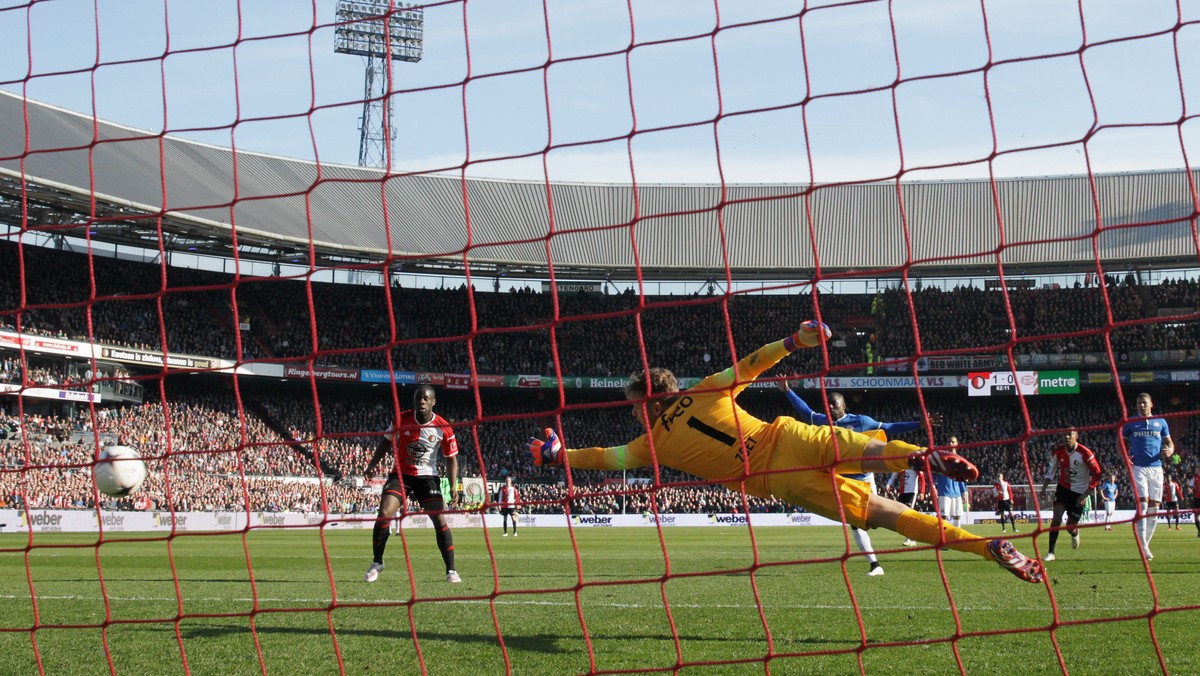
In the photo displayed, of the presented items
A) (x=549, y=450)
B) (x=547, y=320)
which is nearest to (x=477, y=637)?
(x=549, y=450)

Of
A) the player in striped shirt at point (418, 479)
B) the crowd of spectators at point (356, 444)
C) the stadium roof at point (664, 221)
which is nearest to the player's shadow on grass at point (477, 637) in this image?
the player in striped shirt at point (418, 479)

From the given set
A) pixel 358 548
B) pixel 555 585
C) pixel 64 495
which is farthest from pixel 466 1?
pixel 64 495

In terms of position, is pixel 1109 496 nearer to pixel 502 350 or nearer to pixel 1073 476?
pixel 1073 476

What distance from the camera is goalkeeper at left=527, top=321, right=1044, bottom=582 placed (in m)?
5.49

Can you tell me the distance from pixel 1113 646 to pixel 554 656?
296cm

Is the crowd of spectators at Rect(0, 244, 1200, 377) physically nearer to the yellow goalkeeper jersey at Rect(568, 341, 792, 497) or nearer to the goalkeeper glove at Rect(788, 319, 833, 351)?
the yellow goalkeeper jersey at Rect(568, 341, 792, 497)

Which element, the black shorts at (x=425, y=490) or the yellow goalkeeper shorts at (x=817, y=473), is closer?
the yellow goalkeeper shorts at (x=817, y=473)

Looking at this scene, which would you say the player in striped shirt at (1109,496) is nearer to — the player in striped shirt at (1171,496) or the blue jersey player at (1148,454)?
the player in striped shirt at (1171,496)

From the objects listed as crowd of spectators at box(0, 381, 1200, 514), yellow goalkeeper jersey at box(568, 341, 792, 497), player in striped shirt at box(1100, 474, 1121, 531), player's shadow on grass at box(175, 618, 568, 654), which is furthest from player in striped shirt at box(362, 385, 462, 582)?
player in striped shirt at box(1100, 474, 1121, 531)

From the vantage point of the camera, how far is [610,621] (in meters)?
7.25

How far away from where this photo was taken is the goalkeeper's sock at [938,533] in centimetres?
548

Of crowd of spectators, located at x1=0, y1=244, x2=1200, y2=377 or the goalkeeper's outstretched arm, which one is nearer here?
the goalkeeper's outstretched arm

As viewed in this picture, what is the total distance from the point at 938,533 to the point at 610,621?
2486 mm

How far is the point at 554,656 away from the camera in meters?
5.95
